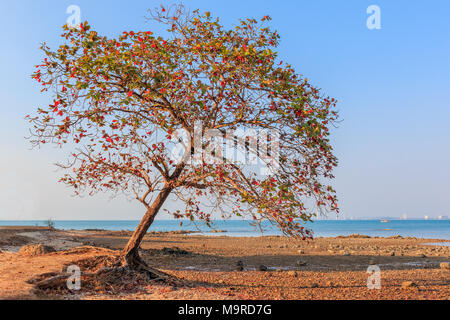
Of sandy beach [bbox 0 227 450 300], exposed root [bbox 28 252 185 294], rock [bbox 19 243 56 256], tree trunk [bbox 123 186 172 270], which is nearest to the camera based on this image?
sandy beach [bbox 0 227 450 300]

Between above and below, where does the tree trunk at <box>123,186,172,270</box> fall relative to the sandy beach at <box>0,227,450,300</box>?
above

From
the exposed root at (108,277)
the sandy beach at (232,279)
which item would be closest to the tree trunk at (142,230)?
the exposed root at (108,277)

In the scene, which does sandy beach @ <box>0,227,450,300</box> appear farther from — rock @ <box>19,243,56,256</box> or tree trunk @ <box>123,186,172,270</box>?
tree trunk @ <box>123,186,172,270</box>

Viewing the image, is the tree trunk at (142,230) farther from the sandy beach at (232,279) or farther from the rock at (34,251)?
the rock at (34,251)

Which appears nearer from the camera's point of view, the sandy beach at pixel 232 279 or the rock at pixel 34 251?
the sandy beach at pixel 232 279

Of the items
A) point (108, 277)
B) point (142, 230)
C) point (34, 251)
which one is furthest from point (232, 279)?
point (34, 251)

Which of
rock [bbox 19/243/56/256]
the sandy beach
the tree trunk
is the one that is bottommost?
the sandy beach

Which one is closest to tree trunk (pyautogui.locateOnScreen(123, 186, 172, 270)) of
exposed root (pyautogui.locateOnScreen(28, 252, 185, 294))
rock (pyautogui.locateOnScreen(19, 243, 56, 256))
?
exposed root (pyautogui.locateOnScreen(28, 252, 185, 294))

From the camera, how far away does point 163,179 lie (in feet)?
36.9

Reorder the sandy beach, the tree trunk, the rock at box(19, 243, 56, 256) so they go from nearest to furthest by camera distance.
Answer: the sandy beach → the tree trunk → the rock at box(19, 243, 56, 256)

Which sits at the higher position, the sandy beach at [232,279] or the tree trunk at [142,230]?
the tree trunk at [142,230]

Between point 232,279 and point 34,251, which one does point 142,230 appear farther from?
point 34,251

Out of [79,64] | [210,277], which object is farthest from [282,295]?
[79,64]
